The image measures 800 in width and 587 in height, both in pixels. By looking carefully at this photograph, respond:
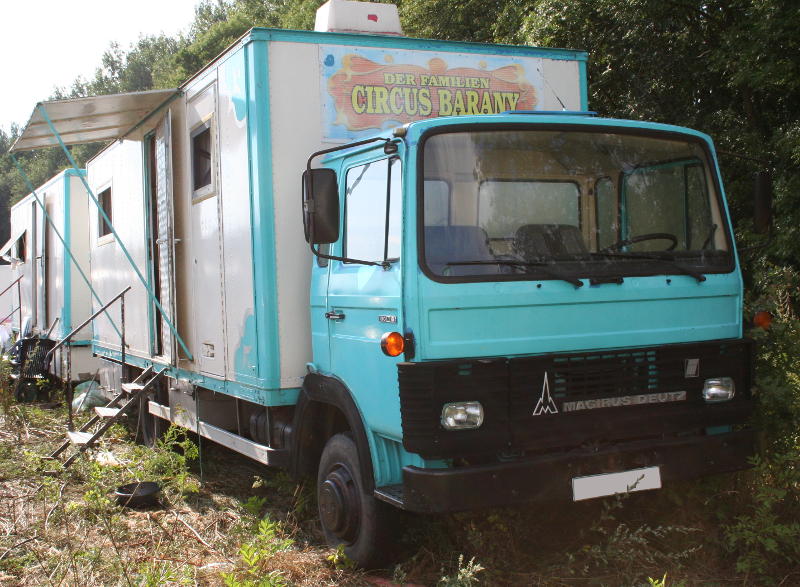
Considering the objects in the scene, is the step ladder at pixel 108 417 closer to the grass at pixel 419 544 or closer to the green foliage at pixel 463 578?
the grass at pixel 419 544

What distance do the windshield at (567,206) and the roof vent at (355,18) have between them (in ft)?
5.67

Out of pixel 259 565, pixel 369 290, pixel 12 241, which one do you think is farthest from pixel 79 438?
pixel 12 241

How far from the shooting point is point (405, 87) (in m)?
5.64

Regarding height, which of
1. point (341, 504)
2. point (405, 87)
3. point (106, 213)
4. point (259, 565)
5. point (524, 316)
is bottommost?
point (259, 565)

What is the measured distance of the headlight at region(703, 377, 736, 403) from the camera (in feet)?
15.3

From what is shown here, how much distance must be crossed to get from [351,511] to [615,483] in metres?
1.43

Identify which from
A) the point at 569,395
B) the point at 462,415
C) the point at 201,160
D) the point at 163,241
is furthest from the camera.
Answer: the point at 163,241

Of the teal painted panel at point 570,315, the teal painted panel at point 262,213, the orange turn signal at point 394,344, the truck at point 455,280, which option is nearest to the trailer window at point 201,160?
the truck at point 455,280

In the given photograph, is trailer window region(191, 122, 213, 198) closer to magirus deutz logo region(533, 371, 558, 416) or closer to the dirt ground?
the dirt ground

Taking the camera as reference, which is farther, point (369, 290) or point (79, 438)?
point (79, 438)

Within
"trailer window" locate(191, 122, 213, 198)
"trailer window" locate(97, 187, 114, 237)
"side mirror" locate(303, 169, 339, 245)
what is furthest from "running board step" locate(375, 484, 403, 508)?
"trailer window" locate(97, 187, 114, 237)

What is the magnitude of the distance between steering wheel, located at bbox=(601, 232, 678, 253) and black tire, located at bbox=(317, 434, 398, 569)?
1.76 metres

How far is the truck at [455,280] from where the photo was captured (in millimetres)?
4254

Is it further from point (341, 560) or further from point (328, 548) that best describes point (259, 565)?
point (328, 548)
